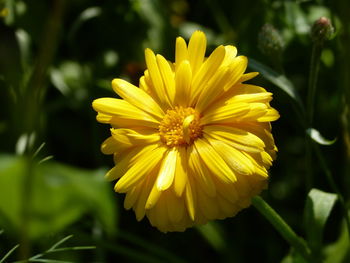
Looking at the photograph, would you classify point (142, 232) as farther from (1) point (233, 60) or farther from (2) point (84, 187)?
(2) point (84, 187)

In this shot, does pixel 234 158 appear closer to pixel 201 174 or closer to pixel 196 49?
pixel 201 174

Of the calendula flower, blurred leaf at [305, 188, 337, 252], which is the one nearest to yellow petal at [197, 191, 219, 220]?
the calendula flower

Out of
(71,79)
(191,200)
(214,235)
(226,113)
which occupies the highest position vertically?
(226,113)

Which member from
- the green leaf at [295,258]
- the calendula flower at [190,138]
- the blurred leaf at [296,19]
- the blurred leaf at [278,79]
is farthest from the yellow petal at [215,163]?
the blurred leaf at [296,19]

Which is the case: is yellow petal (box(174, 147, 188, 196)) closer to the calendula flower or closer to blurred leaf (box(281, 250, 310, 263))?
the calendula flower

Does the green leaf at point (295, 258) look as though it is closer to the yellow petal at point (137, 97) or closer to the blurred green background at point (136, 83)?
the blurred green background at point (136, 83)

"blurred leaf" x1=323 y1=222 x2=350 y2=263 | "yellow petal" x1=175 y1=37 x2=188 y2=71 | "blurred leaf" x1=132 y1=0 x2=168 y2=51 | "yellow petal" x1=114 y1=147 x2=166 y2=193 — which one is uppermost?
"yellow petal" x1=175 y1=37 x2=188 y2=71

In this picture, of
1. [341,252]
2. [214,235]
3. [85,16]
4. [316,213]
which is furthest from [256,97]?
[85,16]
